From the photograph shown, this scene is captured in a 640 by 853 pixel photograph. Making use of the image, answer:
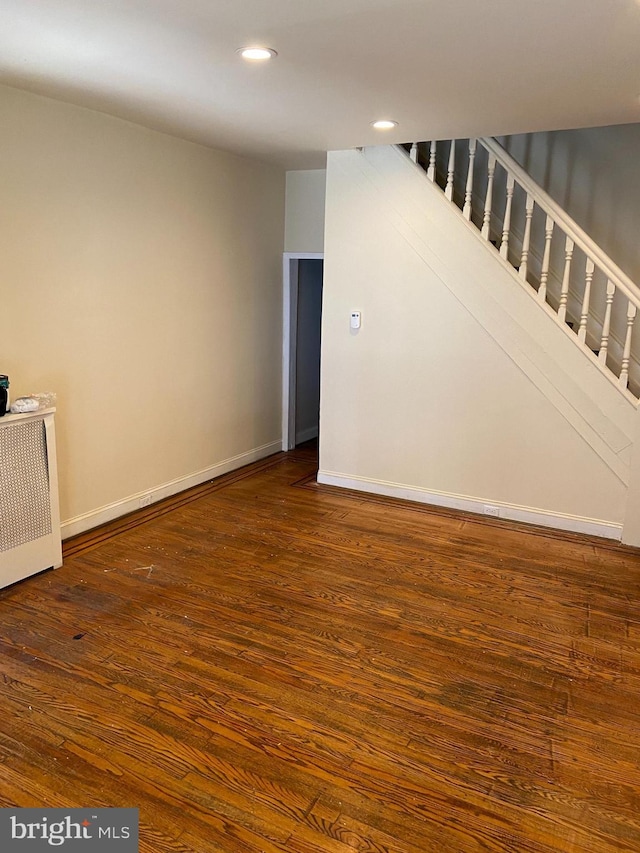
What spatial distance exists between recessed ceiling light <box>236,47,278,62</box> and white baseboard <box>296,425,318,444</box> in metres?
3.99

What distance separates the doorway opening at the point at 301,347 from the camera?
229 inches

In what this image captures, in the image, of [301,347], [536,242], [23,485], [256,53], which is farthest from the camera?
[301,347]

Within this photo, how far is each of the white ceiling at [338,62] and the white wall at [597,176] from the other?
1.05 metres

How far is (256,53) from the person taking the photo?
8.54ft

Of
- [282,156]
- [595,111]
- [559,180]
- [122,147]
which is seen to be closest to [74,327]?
[122,147]

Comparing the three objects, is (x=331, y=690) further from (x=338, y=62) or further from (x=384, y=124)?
(x=384, y=124)

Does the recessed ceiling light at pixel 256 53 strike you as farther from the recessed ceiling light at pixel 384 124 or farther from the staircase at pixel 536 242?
the staircase at pixel 536 242

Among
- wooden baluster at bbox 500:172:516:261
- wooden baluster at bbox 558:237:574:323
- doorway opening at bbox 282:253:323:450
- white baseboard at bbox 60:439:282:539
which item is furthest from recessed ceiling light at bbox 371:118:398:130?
white baseboard at bbox 60:439:282:539

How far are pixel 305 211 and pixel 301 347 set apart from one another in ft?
4.22

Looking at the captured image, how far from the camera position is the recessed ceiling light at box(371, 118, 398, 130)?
365 cm

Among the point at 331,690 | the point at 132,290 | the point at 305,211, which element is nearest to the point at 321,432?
the point at 132,290

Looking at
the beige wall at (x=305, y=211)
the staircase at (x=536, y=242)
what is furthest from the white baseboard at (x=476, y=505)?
the beige wall at (x=305, y=211)

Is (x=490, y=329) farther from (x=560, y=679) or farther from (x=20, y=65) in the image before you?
(x=20, y=65)

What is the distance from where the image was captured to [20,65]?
288cm
